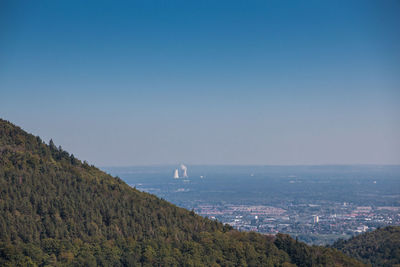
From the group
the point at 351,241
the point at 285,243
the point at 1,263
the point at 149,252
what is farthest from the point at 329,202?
the point at 1,263

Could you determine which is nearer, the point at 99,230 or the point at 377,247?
the point at 99,230

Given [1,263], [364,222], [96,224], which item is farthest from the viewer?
[364,222]

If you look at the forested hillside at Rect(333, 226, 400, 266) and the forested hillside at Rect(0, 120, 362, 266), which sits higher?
the forested hillside at Rect(0, 120, 362, 266)

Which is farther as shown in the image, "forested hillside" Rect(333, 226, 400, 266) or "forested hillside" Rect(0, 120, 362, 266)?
"forested hillside" Rect(333, 226, 400, 266)

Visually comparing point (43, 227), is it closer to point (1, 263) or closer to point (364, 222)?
point (1, 263)

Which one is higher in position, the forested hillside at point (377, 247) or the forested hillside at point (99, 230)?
the forested hillside at point (99, 230)
